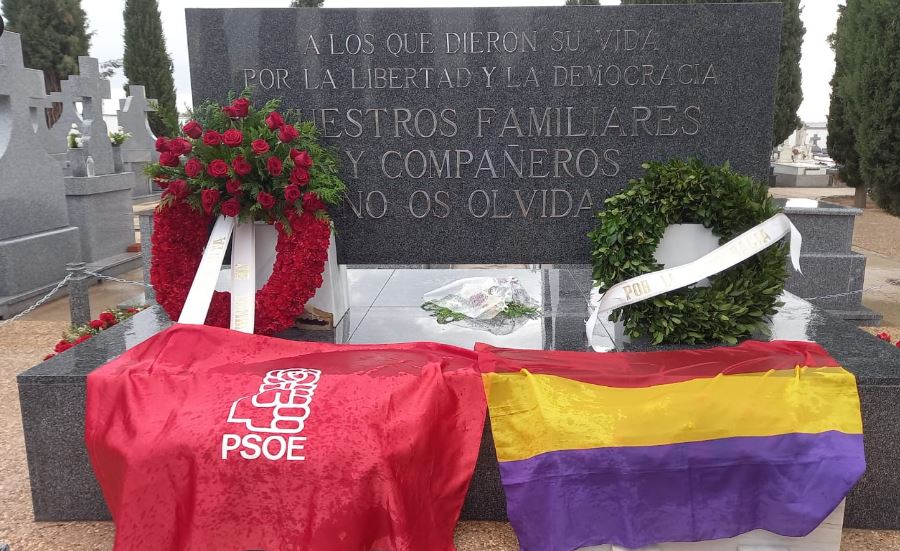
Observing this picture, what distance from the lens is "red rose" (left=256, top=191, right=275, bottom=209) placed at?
137 inches

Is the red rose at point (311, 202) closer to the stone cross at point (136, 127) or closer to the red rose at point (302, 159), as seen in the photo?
the red rose at point (302, 159)

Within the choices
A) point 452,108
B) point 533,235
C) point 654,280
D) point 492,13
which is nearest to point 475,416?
point 654,280

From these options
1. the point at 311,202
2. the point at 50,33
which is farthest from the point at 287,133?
the point at 50,33

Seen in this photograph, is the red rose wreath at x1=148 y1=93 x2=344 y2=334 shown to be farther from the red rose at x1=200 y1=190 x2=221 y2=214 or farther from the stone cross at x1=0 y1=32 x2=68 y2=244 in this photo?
the stone cross at x1=0 y1=32 x2=68 y2=244

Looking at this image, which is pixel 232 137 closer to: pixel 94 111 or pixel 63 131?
pixel 94 111

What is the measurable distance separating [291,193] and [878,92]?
998 cm

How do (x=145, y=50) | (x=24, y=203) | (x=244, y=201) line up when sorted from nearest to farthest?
(x=244, y=201), (x=24, y=203), (x=145, y=50)

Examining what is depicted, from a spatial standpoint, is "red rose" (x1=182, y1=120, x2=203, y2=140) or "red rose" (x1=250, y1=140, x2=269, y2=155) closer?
"red rose" (x1=250, y1=140, x2=269, y2=155)

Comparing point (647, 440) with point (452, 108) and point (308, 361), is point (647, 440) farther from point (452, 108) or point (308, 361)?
point (452, 108)

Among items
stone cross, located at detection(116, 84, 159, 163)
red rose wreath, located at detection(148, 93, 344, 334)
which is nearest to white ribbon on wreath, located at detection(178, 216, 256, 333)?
red rose wreath, located at detection(148, 93, 344, 334)

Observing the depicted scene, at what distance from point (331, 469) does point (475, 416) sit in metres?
0.61

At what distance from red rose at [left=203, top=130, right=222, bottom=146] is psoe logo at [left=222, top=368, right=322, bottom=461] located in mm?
1350

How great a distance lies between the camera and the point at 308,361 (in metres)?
3.03

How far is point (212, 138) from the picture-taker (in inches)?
137
